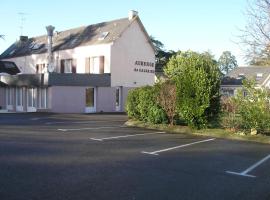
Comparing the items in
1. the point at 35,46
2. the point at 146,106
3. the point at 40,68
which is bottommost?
the point at 146,106

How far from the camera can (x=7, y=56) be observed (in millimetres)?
49656

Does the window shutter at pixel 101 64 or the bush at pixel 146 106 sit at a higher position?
the window shutter at pixel 101 64

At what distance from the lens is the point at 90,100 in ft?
117

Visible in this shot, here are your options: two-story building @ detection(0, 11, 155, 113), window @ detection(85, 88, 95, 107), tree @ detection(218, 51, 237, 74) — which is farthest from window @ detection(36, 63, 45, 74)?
tree @ detection(218, 51, 237, 74)

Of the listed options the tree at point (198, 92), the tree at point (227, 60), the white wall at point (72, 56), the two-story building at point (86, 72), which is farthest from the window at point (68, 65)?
the tree at point (227, 60)

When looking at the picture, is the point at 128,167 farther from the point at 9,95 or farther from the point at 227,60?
the point at 227,60

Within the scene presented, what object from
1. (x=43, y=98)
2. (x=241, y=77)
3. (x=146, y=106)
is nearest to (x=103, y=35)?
(x=43, y=98)

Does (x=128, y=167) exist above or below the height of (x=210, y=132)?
below

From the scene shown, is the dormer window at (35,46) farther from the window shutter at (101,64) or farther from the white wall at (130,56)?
the white wall at (130,56)

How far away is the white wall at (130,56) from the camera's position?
3716cm

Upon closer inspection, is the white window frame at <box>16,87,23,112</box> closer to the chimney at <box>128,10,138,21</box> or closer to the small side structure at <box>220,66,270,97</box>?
the chimney at <box>128,10,138,21</box>

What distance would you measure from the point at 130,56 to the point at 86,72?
4.26 metres

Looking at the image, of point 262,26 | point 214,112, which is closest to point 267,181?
point 262,26

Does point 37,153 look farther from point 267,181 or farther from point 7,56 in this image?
point 7,56
